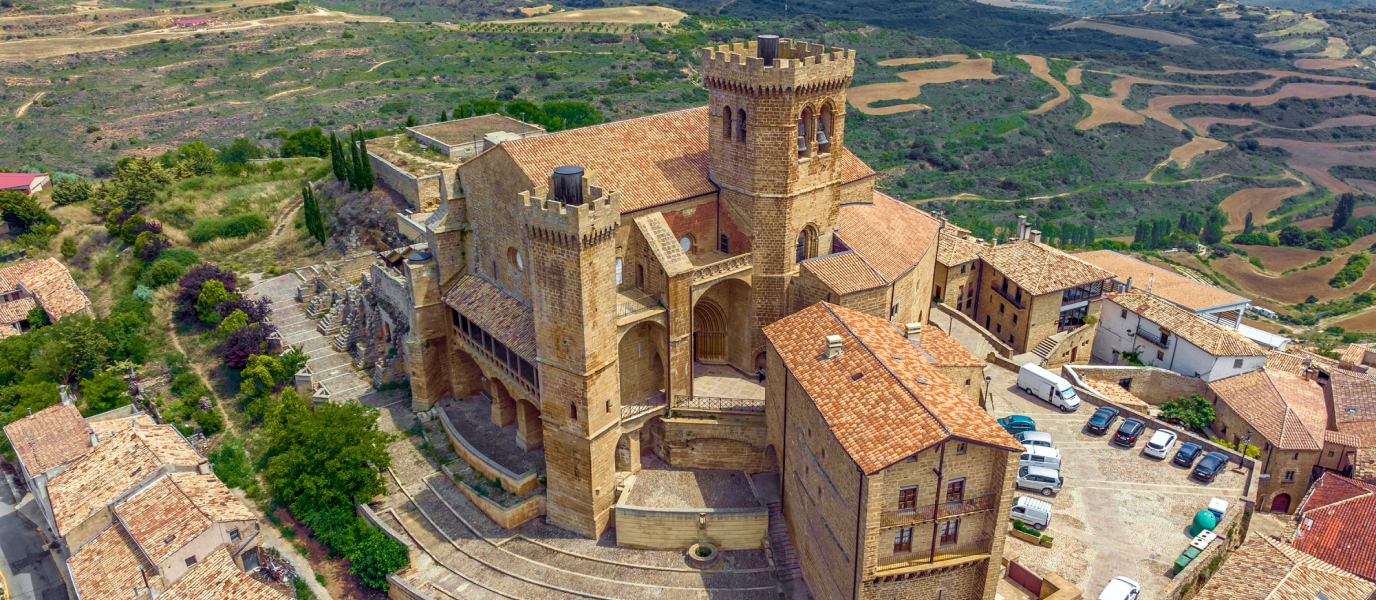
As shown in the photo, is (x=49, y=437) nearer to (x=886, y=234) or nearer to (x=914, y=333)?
(x=914, y=333)

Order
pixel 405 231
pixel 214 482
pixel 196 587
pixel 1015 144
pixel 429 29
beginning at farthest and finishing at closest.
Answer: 1. pixel 429 29
2. pixel 1015 144
3. pixel 405 231
4. pixel 214 482
5. pixel 196 587

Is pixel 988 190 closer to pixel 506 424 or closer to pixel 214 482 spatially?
pixel 506 424

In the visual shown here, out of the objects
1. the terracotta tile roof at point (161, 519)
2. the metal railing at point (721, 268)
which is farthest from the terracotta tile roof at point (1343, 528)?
the terracotta tile roof at point (161, 519)

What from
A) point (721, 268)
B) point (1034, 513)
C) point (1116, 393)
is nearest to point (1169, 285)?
point (1116, 393)

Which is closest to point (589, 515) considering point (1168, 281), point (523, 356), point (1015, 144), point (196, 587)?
point (523, 356)

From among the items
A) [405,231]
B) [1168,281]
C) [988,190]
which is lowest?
[988,190]

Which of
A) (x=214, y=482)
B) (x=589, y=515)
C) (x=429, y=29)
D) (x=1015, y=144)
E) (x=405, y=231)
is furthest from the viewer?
(x=429, y=29)

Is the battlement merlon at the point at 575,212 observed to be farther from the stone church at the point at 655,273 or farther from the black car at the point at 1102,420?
the black car at the point at 1102,420

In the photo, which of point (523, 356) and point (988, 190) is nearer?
point (523, 356)

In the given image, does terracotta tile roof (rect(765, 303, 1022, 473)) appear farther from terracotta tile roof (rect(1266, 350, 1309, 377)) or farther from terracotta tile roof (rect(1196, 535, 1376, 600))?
terracotta tile roof (rect(1266, 350, 1309, 377))
